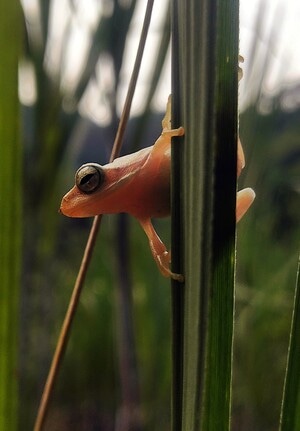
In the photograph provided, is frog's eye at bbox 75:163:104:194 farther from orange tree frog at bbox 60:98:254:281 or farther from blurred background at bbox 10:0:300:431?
blurred background at bbox 10:0:300:431

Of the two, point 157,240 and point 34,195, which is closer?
point 157,240

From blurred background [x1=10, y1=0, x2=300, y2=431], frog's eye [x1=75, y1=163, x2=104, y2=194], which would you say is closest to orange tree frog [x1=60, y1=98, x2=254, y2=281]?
frog's eye [x1=75, y1=163, x2=104, y2=194]

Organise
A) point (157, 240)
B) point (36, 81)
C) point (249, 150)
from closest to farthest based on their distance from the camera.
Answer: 1. point (157, 240)
2. point (249, 150)
3. point (36, 81)

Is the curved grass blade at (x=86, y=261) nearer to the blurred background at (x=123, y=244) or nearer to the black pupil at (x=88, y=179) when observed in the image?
the black pupil at (x=88, y=179)

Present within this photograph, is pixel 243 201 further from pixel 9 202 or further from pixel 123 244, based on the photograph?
pixel 123 244

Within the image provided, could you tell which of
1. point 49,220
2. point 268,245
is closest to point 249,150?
Result: point 49,220

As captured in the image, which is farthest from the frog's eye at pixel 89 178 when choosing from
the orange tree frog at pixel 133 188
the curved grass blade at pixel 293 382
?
the curved grass blade at pixel 293 382

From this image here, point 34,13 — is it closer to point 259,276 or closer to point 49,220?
point 49,220

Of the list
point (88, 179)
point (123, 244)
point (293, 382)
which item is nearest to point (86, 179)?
point (88, 179)
